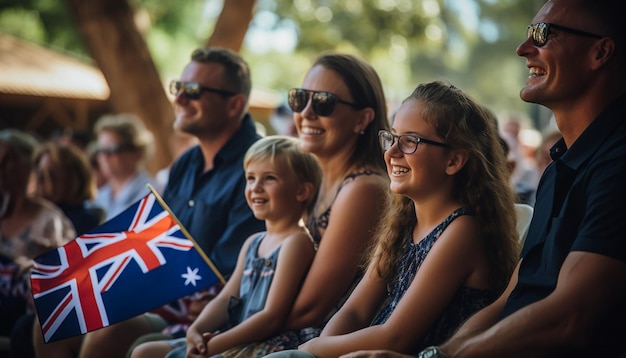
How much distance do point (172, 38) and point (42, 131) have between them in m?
7.06

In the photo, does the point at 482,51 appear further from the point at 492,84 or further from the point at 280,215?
the point at 280,215

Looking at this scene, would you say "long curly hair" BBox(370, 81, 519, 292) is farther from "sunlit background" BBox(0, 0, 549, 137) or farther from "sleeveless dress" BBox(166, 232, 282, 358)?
"sunlit background" BBox(0, 0, 549, 137)

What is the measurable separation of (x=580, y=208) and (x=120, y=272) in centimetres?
244

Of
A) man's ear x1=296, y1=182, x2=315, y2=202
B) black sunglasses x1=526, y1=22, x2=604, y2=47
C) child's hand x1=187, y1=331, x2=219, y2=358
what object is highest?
black sunglasses x1=526, y1=22, x2=604, y2=47

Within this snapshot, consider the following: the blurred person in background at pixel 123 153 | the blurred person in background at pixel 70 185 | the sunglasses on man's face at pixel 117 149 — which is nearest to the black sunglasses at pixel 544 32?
the blurred person in background at pixel 70 185

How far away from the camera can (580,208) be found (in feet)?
8.48

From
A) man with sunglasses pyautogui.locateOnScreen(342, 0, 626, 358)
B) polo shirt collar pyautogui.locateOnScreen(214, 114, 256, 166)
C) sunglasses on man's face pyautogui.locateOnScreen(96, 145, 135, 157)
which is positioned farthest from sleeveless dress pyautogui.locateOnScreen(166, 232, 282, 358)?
sunglasses on man's face pyautogui.locateOnScreen(96, 145, 135, 157)

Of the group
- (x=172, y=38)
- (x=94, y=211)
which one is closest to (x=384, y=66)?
(x=172, y=38)

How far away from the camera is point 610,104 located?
268 cm

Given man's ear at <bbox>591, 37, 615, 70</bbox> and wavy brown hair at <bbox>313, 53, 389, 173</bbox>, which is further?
wavy brown hair at <bbox>313, 53, 389, 173</bbox>

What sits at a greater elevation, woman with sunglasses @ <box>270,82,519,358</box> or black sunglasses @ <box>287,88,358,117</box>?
black sunglasses @ <box>287,88,358,117</box>

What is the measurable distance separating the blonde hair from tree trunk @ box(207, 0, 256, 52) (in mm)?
6571

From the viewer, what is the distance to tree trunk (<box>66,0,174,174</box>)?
9969 millimetres

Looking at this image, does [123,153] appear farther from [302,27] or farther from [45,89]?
[302,27]
